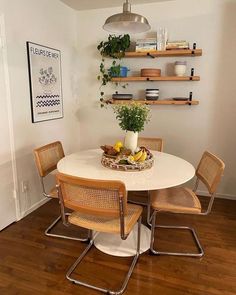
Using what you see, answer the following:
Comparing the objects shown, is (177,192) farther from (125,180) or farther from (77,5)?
(77,5)

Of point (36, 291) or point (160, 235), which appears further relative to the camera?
point (160, 235)

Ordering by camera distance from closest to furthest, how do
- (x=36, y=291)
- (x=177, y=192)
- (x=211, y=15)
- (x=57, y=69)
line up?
(x=36, y=291) < (x=177, y=192) < (x=211, y=15) < (x=57, y=69)

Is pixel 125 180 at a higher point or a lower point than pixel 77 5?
lower

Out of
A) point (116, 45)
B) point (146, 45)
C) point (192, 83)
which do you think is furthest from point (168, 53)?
point (116, 45)

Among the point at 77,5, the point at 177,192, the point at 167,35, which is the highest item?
the point at 77,5

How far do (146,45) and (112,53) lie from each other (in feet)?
1.45

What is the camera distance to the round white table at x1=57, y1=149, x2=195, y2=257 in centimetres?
179

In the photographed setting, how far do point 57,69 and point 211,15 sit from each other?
1.95 metres

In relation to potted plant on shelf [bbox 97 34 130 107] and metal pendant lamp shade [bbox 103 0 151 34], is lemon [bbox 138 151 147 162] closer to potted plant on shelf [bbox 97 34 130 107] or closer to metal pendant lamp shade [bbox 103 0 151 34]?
metal pendant lamp shade [bbox 103 0 151 34]

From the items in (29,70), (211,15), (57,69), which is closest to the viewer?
(29,70)

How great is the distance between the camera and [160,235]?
8.02 feet

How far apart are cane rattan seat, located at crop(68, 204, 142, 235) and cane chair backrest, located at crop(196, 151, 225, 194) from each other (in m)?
0.64

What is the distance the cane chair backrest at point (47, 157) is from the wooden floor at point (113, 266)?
2.06 feet

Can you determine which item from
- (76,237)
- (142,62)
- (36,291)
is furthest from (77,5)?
(36,291)
